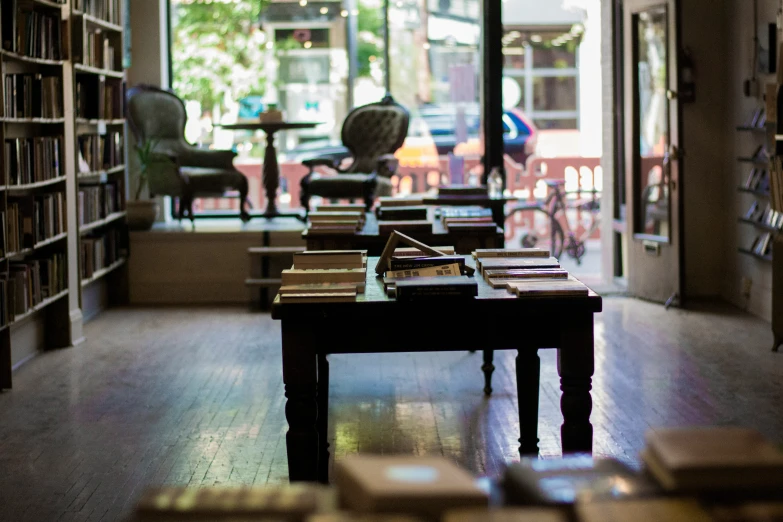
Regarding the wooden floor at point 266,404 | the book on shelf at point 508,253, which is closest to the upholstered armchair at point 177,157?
the wooden floor at point 266,404

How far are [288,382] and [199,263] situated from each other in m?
5.55

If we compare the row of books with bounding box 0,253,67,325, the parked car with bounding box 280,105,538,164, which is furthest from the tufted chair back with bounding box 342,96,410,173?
the row of books with bounding box 0,253,67,325

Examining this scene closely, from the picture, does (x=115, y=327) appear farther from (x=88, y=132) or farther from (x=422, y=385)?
(x=422, y=385)

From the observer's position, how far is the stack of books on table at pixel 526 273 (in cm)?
306

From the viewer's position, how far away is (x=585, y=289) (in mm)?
3082

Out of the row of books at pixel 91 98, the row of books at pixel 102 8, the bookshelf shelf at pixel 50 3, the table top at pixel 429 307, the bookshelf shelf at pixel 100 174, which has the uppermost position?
the row of books at pixel 102 8

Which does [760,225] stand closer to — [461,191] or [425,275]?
[461,191]

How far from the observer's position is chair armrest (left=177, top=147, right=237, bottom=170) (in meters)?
9.23

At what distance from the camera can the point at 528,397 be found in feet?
13.3

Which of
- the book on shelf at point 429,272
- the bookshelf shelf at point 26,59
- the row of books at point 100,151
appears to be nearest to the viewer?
the book on shelf at point 429,272

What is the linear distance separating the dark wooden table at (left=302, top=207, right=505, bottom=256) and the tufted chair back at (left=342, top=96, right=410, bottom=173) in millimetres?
4455

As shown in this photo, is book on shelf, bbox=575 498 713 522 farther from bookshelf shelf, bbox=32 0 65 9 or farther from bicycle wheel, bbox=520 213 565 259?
bicycle wheel, bbox=520 213 565 259

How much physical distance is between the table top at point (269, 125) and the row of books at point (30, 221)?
8.34 feet

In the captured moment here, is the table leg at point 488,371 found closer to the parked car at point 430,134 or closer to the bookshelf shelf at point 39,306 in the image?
the bookshelf shelf at point 39,306
